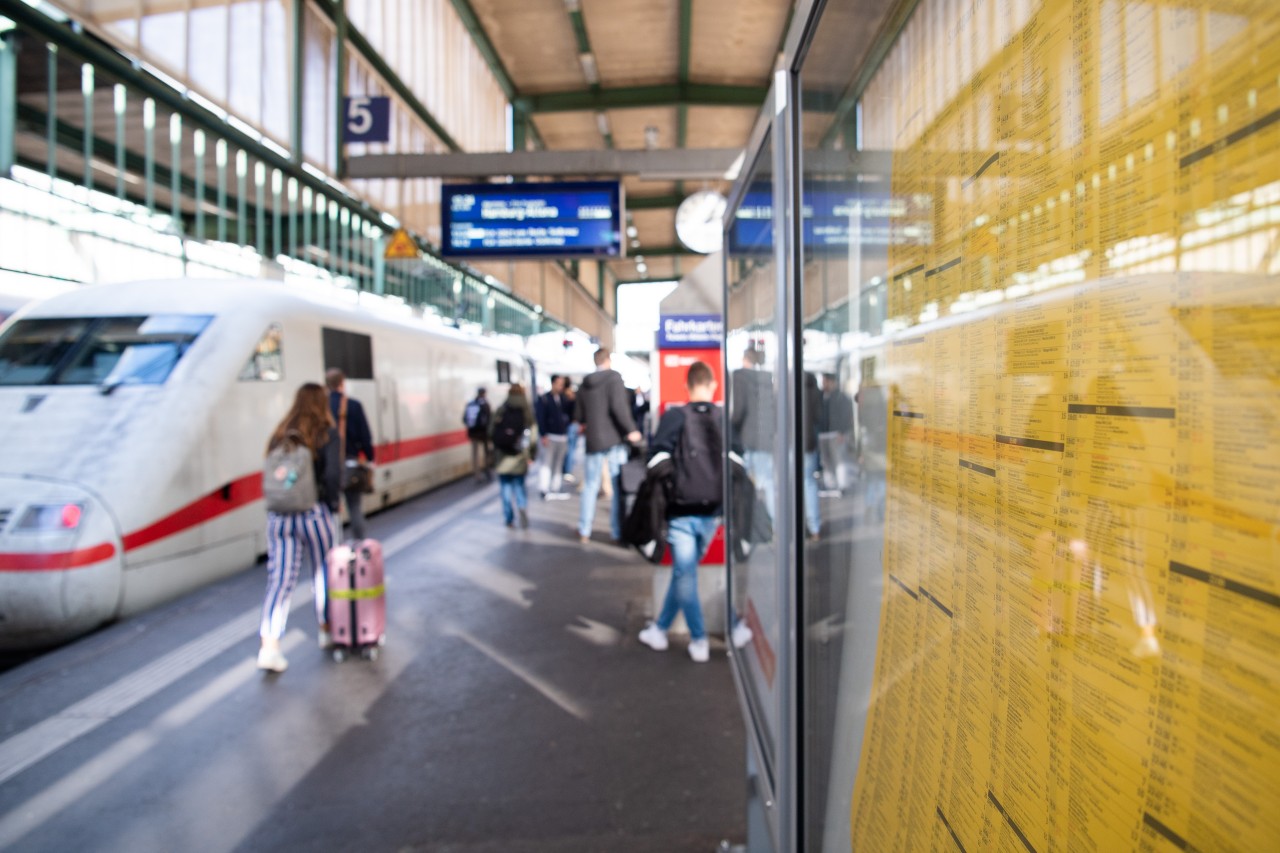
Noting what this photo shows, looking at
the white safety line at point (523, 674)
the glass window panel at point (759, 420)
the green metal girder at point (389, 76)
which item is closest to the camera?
the glass window panel at point (759, 420)

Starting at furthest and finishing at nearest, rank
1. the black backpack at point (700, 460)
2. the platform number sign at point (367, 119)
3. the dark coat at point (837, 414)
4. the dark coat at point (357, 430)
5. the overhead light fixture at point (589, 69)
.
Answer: the overhead light fixture at point (589, 69)
the platform number sign at point (367, 119)
the dark coat at point (357, 430)
the black backpack at point (700, 460)
the dark coat at point (837, 414)

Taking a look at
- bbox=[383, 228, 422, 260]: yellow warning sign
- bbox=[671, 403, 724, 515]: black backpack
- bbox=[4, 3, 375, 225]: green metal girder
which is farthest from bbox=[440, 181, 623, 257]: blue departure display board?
bbox=[671, 403, 724, 515]: black backpack

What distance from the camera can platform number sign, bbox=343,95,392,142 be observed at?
10.6m

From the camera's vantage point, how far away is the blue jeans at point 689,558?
467 centimetres

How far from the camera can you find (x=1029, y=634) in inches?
28.2

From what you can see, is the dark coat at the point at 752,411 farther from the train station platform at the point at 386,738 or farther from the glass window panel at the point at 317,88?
the glass window panel at the point at 317,88

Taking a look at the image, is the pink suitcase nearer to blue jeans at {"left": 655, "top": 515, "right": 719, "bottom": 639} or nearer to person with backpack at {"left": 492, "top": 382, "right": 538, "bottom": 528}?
blue jeans at {"left": 655, "top": 515, "right": 719, "bottom": 639}

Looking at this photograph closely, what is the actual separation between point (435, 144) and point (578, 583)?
11.5m

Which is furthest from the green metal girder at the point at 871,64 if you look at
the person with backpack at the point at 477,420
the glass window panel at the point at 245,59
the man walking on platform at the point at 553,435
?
the person with backpack at the point at 477,420

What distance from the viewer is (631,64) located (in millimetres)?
16375

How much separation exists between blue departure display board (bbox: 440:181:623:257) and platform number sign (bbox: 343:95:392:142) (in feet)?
5.06

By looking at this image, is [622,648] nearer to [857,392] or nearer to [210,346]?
[857,392]

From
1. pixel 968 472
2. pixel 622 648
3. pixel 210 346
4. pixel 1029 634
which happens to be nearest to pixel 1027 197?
pixel 968 472

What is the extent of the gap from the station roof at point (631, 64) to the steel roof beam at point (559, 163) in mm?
2892
